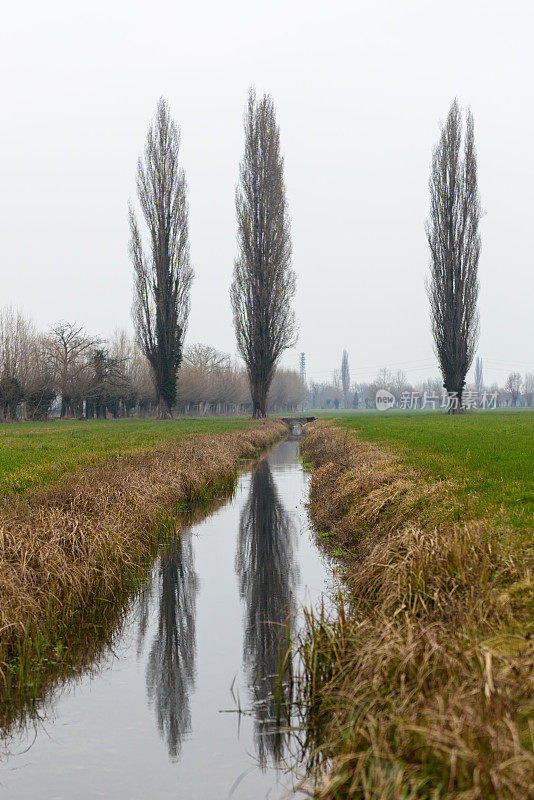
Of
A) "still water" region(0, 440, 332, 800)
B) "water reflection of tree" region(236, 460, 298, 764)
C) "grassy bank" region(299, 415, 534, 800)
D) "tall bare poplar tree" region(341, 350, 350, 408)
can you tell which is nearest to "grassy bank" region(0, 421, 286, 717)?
"still water" region(0, 440, 332, 800)

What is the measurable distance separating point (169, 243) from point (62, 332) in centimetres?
1500

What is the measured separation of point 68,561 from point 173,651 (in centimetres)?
180

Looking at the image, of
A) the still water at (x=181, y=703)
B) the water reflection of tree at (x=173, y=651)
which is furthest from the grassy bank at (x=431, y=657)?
the water reflection of tree at (x=173, y=651)

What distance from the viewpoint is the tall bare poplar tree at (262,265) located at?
147 ft

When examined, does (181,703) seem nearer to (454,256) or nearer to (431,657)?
(431,657)

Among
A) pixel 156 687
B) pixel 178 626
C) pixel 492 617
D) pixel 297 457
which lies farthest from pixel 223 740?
pixel 297 457

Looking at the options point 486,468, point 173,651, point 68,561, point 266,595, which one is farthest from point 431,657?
point 486,468

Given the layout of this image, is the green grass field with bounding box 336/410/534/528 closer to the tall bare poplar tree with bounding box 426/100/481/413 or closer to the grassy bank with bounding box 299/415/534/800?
the grassy bank with bounding box 299/415/534/800

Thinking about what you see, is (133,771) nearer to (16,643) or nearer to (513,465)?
(16,643)

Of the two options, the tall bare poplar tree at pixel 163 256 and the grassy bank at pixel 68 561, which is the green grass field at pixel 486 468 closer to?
the grassy bank at pixel 68 561

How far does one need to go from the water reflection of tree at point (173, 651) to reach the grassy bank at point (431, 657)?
37.8 inches

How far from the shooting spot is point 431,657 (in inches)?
173

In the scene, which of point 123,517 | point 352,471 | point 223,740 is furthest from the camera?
point 352,471

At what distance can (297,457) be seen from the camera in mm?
27438
